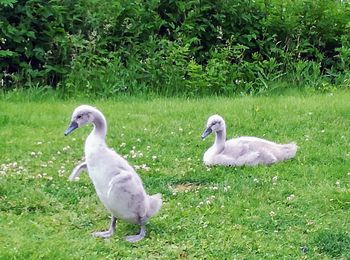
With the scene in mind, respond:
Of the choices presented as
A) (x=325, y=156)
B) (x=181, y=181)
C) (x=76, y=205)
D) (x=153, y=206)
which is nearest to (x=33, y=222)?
(x=76, y=205)

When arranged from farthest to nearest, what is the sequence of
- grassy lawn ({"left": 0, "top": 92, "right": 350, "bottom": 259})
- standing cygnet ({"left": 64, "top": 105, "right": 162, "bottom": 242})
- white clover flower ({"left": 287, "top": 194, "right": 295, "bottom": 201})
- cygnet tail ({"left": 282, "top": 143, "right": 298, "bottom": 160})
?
cygnet tail ({"left": 282, "top": 143, "right": 298, "bottom": 160}) → white clover flower ({"left": 287, "top": 194, "right": 295, "bottom": 201}) → grassy lawn ({"left": 0, "top": 92, "right": 350, "bottom": 259}) → standing cygnet ({"left": 64, "top": 105, "right": 162, "bottom": 242})

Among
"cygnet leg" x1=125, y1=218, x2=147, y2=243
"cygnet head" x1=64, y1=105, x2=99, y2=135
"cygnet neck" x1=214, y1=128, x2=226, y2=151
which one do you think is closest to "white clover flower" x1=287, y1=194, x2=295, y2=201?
"cygnet neck" x1=214, y1=128, x2=226, y2=151

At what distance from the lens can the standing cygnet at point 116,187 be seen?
6.31 meters

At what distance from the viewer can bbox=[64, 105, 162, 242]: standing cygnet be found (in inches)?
248

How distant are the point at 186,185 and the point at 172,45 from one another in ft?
16.7

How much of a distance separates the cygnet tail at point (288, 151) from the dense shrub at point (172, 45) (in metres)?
3.65

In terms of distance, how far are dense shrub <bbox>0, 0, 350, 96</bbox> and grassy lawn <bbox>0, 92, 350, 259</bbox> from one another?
3.60 ft

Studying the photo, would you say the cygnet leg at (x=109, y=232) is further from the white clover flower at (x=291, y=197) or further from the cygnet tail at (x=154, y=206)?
the white clover flower at (x=291, y=197)

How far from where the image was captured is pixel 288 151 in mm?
8523

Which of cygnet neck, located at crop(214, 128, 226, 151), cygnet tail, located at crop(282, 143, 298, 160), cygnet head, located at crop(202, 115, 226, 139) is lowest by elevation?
cygnet tail, located at crop(282, 143, 298, 160)

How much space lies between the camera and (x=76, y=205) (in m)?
7.30

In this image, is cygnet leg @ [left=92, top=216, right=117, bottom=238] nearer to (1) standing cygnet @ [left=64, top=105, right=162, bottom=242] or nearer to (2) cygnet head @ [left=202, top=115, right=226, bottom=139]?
(1) standing cygnet @ [left=64, top=105, right=162, bottom=242]

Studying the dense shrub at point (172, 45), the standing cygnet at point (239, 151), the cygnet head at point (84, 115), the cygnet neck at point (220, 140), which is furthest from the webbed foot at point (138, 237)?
the dense shrub at point (172, 45)

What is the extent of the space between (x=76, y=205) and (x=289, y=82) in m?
6.20
